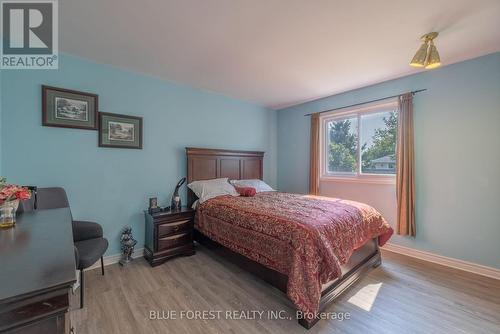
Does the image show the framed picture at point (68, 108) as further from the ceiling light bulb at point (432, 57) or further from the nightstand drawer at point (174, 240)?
the ceiling light bulb at point (432, 57)

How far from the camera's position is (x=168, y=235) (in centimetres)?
274

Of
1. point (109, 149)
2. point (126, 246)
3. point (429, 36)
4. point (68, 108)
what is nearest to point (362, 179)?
point (429, 36)

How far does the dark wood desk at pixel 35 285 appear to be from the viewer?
0.57m

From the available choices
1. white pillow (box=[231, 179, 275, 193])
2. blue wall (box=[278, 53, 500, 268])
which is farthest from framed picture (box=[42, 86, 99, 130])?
blue wall (box=[278, 53, 500, 268])

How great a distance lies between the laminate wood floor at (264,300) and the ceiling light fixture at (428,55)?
2.22 m

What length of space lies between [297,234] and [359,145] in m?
2.51

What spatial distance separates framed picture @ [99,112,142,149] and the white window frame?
309 cm

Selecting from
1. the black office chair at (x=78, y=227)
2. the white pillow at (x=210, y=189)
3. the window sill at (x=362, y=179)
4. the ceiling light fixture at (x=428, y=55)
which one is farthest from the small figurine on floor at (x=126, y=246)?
the ceiling light fixture at (x=428, y=55)

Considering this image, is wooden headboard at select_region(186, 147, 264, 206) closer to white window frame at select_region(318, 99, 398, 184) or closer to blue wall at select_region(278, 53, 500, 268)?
white window frame at select_region(318, 99, 398, 184)

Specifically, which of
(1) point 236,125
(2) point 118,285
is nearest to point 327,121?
(1) point 236,125

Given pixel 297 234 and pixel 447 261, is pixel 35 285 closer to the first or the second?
pixel 297 234

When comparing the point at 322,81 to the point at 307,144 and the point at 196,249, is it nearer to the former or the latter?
the point at 307,144

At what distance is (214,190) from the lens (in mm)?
3180

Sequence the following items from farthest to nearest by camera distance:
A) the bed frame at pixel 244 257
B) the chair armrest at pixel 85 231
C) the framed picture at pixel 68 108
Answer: the framed picture at pixel 68 108 → the chair armrest at pixel 85 231 → the bed frame at pixel 244 257
